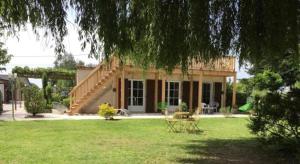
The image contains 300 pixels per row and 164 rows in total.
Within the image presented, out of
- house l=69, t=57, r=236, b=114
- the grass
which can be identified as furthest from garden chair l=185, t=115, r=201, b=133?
house l=69, t=57, r=236, b=114

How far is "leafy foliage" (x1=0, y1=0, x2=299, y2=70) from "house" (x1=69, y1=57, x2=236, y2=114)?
1449 cm

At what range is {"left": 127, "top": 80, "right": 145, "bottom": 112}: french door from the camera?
24.1 meters

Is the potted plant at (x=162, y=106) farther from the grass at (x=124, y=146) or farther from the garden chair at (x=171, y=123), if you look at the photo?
the grass at (x=124, y=146)

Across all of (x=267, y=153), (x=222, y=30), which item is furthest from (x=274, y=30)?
(x=267, y=153)

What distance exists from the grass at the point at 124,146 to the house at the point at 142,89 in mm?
7475

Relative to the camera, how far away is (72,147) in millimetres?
10055

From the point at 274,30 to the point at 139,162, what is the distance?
4.03m

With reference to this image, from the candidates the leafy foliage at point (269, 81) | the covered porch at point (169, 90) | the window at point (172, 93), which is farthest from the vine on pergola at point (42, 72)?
the leafy foliage at point (269, 81)

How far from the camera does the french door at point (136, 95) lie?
24.1 metres

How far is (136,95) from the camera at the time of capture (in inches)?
960

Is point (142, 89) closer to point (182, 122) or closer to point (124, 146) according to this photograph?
point (182, 122)

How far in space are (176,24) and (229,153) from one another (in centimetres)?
496

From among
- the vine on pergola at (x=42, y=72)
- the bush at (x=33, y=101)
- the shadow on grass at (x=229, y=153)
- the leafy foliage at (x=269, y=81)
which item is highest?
the vine on pergola at (x=42, y=72)

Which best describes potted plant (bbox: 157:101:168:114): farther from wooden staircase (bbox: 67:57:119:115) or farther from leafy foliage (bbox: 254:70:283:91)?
leafy foliage (bbox: 254:70:283:91)
